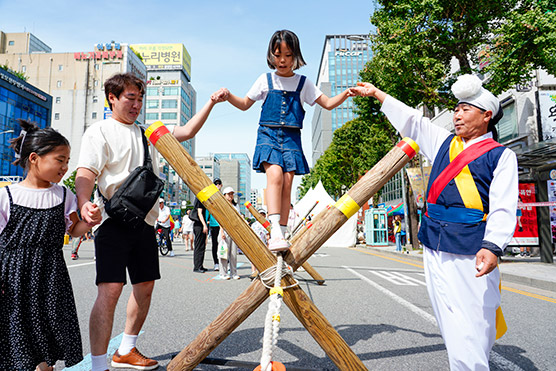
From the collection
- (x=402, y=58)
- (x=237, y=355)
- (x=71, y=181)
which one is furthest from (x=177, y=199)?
(x=237, y=355)

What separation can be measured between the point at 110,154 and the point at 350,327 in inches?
118

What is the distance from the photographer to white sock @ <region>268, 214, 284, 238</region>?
240cm

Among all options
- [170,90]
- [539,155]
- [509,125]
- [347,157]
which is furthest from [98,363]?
[170,90]

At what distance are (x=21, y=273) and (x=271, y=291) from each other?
55.9 inches

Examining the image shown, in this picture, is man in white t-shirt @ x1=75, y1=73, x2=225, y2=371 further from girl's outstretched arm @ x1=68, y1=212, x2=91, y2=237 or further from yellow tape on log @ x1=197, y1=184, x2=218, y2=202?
yellow tape on log @ x1=197, y1=184, x2=218, y2=202

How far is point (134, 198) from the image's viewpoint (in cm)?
245

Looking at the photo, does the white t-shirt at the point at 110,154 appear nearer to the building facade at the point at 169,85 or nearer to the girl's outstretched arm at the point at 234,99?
the girl's outstretched arm at the point at 234,99

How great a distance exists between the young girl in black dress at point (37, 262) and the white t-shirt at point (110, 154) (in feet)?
0.48

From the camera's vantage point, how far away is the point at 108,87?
270 centimetres

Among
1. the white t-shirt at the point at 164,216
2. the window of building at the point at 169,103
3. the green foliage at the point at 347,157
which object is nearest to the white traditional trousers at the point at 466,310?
the white t-shirt at the point at 164,216

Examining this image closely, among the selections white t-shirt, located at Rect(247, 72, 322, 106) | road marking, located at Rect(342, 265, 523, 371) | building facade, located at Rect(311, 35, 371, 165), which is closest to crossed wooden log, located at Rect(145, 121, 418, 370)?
white t-shirt, located at Rect(247, 72, 322, 106)

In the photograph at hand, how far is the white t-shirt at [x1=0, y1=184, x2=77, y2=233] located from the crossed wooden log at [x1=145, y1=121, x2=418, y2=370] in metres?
0.71

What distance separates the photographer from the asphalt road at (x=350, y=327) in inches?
119

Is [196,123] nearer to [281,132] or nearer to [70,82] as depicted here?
[281,132]
